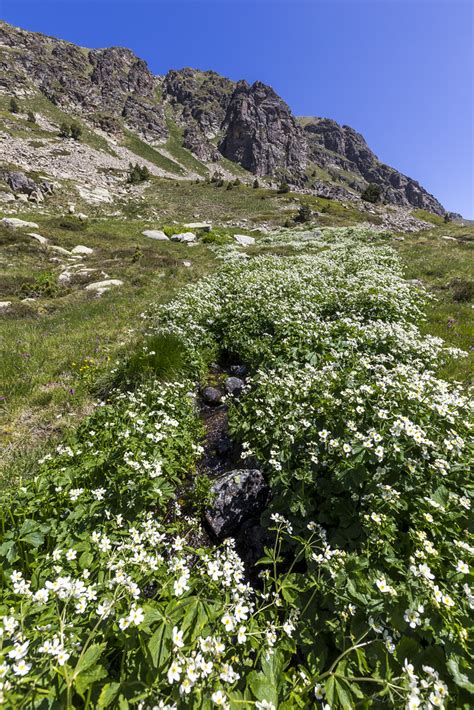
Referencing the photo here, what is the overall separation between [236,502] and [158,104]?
215356 millimetres

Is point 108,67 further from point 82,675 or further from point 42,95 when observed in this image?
point 82,675

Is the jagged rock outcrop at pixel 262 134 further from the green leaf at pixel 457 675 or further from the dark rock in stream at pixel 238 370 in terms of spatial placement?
the green leaf at pixel 457 675

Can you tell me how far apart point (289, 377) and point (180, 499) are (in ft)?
9.08

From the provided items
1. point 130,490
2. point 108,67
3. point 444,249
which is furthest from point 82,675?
point 108,67

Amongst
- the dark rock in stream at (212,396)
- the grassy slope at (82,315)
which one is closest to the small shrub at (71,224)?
the grassy slope at (82,315)

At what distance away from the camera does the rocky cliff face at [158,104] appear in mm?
113188

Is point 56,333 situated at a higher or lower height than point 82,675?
lower

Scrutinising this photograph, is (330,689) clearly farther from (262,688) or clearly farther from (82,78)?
(82,78)

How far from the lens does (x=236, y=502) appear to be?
445 cm

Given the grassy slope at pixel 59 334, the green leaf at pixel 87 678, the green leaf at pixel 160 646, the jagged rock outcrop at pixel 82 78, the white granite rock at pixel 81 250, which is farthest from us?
the jagged rock outcrop at pixel 82 78

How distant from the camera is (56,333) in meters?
10.9


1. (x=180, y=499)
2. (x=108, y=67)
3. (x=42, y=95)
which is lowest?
(x=180, y=499)

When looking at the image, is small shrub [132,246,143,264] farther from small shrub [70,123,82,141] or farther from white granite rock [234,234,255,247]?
small shrub [70,123,82,141]

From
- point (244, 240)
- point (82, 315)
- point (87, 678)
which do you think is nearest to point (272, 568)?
point (87, 678)
